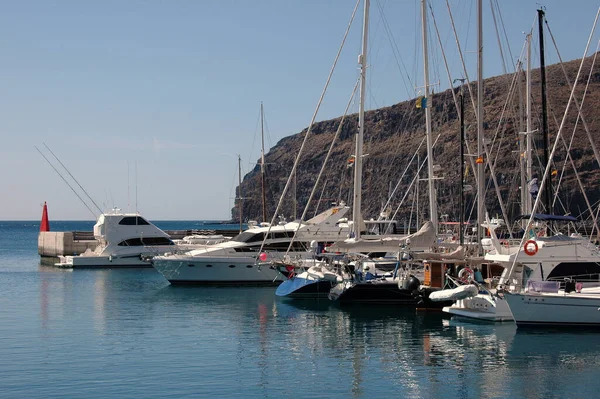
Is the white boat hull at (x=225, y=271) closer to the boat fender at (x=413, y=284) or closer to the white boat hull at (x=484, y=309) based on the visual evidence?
the boat fender at (x=413, y=284)

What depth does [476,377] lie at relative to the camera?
→ 67.4 feet

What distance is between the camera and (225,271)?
43969mm

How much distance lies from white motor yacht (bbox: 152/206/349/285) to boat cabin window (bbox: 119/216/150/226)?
50.2 ft

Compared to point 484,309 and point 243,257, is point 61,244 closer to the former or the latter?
point 243,257

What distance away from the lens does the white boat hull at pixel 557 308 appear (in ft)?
85.1

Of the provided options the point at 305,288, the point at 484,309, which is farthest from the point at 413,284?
the point at 305,288

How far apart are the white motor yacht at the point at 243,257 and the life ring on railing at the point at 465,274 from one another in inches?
571

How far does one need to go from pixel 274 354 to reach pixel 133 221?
126ft

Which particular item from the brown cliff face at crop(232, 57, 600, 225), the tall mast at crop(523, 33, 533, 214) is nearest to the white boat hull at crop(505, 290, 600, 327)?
the tall mast at crop(523, 33, 533, 214)

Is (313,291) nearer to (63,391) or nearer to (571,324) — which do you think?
Answer: (571,324)

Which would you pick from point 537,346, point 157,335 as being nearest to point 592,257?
point 537,346

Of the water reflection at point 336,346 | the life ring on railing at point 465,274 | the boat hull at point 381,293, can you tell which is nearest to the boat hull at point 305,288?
the water reflection at point 336,346

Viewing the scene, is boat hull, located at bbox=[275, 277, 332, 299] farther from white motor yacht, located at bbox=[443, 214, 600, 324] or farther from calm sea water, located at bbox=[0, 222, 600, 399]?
white motor yacht, located at bbox=[443, 214, 600, 324]

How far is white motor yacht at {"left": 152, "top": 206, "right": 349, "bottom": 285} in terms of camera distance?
144ft
